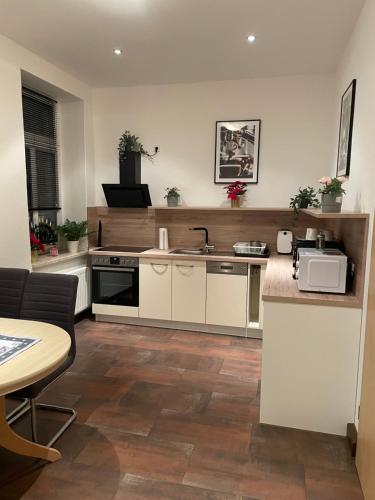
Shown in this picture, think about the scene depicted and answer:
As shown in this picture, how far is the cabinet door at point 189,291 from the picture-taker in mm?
4004

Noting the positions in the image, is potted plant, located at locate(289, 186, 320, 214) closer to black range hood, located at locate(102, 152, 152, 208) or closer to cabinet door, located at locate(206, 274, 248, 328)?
cabinet door, located at locate(206, 274, 248, 328)

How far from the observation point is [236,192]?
13.5ft

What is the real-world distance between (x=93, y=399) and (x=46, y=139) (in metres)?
3.04

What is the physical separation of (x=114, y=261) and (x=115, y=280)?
25 centimetres

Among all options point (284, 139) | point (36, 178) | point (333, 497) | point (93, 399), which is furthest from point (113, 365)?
point (284, 139)

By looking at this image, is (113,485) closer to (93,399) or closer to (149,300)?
(93,399)

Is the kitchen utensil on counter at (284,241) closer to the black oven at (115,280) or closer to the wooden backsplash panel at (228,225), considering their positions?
the wooden backsplash panel at (228,225)

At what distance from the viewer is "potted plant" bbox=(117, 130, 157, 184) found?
4352 millimetres

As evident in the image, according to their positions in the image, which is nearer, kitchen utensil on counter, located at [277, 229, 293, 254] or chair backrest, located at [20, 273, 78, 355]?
chair backrest, located at [20, 273, 78, 355]

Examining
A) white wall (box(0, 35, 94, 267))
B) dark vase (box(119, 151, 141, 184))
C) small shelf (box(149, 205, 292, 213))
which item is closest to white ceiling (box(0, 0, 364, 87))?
white wall (box(0, 35, 94, 267))

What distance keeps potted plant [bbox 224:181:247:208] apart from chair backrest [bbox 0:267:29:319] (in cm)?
244

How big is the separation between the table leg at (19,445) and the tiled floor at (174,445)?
0.05 meters

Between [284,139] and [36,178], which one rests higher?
[284,139]

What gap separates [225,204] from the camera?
4.35m
